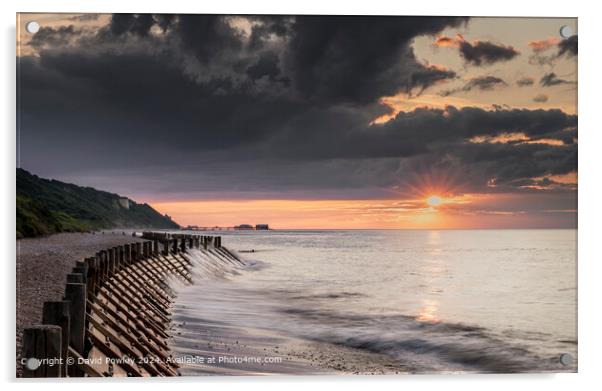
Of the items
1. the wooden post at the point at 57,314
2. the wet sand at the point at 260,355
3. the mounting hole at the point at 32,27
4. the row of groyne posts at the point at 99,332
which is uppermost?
the mounting hole at the point at 32,27

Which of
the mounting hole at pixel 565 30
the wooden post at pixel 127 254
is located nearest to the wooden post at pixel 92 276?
the wooden post at pixel 127 254

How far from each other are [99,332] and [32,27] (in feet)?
11.9

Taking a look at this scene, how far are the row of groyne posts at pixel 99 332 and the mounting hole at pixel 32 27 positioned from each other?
276cm

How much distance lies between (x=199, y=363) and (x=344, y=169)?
11.8ft

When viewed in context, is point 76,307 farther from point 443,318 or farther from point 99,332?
point 443,318

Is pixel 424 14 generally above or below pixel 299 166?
above

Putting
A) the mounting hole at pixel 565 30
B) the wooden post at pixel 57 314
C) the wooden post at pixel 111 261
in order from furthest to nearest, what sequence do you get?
the wooden post at pixel 111 261 < the mounting hole at pixel 565 30 < the wooden post at pixel 57 314

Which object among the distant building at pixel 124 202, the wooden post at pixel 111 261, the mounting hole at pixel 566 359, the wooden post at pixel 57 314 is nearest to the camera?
the wooden post at pixel 57 314

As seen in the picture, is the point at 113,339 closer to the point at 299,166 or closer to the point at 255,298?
the point at 299,166

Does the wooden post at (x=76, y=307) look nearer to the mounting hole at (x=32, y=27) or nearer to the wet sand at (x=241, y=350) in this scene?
the wet sand at (x=241, y=350)

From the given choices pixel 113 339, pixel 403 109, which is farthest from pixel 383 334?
pixel 113 339

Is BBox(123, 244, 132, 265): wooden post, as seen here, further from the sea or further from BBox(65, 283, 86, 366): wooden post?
BBox(65, 283, 86, 366): wooden post

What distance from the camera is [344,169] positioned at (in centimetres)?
975

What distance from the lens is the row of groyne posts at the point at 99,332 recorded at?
4652mm
